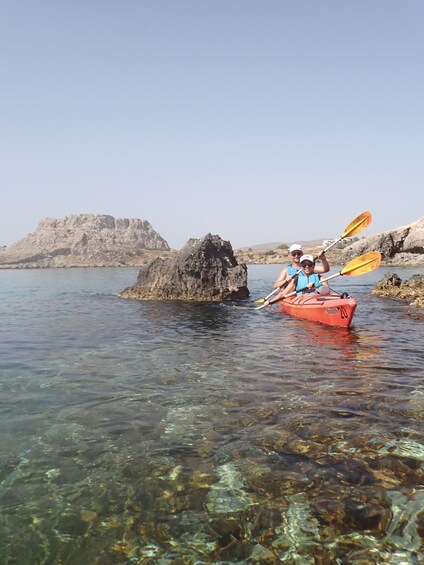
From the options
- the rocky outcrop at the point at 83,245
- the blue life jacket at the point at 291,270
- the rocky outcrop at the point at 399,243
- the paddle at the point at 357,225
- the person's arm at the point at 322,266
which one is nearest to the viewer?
the person's arm at the point at 322,266

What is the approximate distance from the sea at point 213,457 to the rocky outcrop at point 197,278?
47.0 ft

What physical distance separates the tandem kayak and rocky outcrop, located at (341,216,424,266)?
5058cm

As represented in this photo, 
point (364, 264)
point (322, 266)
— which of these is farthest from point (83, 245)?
point (364, 264)

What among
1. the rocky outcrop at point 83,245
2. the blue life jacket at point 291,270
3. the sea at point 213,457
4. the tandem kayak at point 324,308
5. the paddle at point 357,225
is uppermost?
the rocky outcrop at point 83,245

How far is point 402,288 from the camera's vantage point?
2373 centimetres

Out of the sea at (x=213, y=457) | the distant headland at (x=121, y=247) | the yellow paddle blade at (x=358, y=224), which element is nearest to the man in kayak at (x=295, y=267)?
the yellow paddle blade at (x=358, y=224)

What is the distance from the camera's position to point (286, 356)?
9.89m

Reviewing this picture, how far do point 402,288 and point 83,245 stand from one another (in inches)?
4330

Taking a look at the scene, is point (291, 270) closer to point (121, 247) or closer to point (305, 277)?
point (305, 277)

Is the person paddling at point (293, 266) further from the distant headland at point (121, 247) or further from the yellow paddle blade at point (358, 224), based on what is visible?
the distant headland at point (121, 247)

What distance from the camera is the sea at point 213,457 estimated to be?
344 centimetres

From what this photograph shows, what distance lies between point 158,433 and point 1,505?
2.13 m

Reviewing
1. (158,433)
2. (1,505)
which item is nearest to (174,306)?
(158,433)

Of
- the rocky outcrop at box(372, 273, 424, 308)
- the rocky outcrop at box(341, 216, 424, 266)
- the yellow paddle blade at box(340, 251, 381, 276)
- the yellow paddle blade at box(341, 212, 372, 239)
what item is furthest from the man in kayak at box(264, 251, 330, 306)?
the rocky outcrop at box(341, 216, 424, 266)
